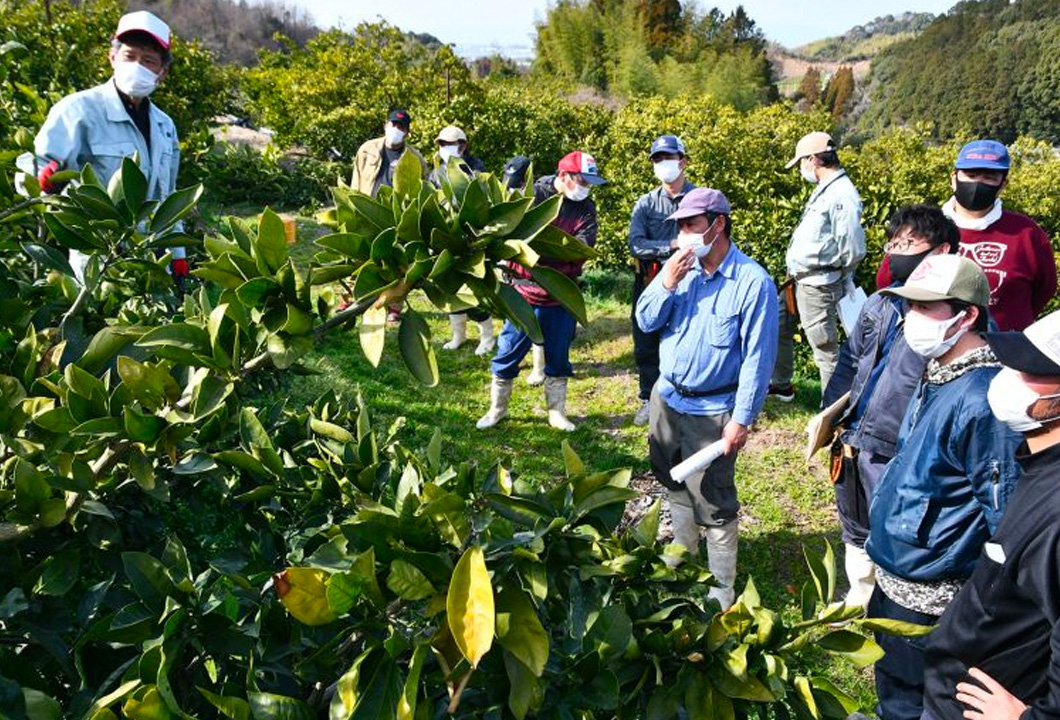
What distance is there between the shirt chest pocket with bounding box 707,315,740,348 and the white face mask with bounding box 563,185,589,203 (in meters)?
2.14

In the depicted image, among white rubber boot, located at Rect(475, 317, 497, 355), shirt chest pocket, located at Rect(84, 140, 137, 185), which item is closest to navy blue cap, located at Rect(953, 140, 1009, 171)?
white rubber boot, located at Rect(475, 317, 497, 355)

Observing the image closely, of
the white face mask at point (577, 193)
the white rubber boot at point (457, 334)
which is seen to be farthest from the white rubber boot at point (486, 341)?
the white face mask at point (577, 193)

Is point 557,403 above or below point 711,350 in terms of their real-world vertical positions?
below

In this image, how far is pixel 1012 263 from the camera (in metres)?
4.12

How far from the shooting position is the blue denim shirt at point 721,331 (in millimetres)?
3422

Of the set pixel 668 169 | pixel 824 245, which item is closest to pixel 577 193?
pixel 668 169

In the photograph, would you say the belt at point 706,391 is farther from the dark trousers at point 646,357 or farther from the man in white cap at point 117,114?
the man in white cap at point 117,114

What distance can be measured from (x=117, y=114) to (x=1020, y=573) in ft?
12.2

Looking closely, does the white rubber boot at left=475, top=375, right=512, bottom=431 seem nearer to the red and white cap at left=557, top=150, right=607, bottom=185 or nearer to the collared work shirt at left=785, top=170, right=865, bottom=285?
the red and white cap at left=557, top=150, right=607, bottom=185

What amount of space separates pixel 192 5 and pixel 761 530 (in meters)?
48.7

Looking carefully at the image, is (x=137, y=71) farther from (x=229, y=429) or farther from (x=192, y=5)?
(x=192, y=5)

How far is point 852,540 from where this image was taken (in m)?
3.39

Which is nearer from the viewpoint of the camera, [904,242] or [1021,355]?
[1021,355]

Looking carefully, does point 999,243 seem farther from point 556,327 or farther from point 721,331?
point 556,327
